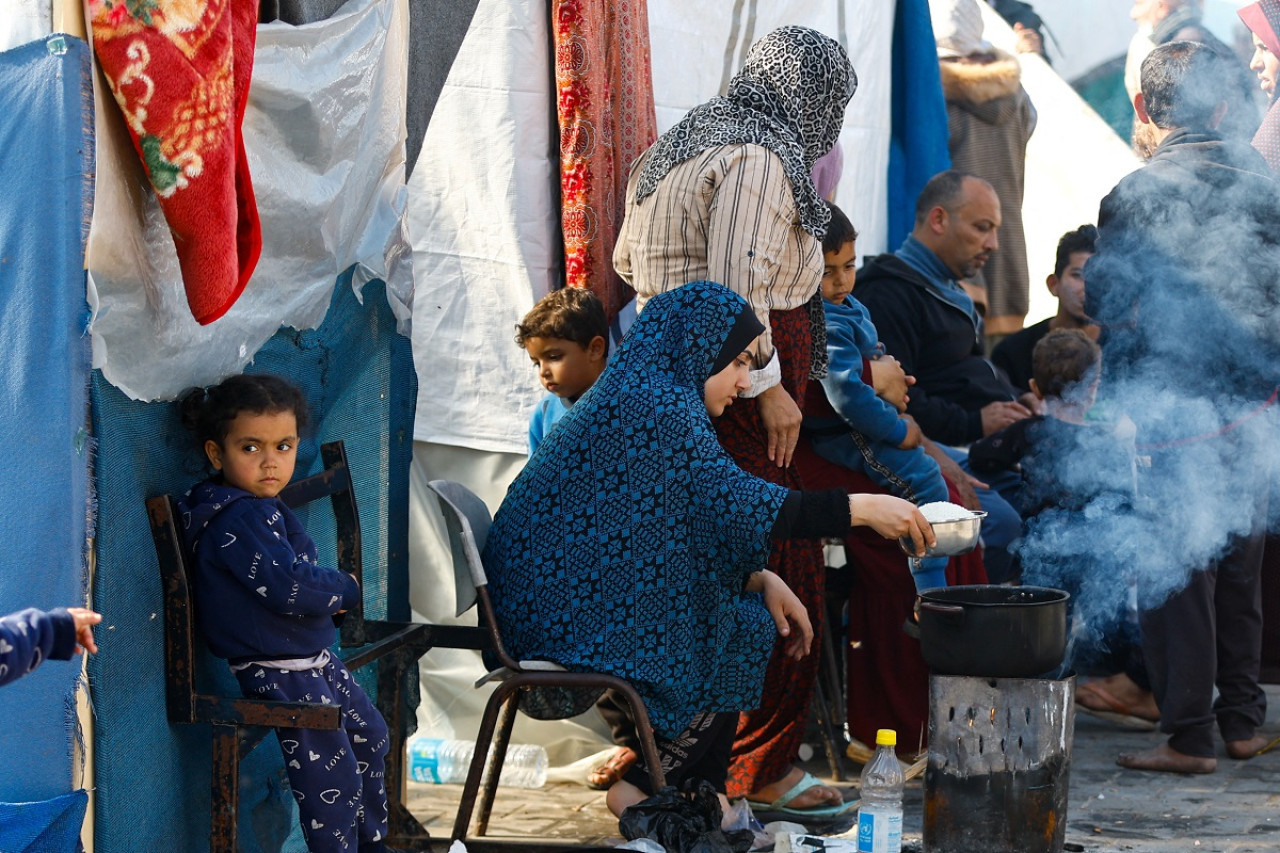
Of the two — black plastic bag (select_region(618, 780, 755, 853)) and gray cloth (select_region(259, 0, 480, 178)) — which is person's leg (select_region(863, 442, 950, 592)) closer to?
black plastic bag (select_region(618, 780, 755, 853))

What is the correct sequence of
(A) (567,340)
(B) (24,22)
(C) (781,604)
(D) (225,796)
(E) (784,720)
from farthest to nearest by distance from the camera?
(E) (784,720), (A) (567,340), (C) (781,604), (D) (225,796), (B) (24,22)

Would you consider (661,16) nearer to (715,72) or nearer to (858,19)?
(715,72)

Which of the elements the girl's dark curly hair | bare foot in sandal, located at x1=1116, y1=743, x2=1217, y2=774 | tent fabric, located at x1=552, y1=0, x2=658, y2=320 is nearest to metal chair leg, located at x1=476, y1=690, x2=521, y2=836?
the girl's dark curly hair

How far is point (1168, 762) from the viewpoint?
5211mm

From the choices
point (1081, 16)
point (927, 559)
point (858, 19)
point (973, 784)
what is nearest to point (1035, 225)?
point (1081, 16)

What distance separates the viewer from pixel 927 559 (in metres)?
4.78

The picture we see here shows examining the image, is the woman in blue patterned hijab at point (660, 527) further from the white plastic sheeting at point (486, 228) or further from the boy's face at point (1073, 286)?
the boy's face at point (1073, 286)

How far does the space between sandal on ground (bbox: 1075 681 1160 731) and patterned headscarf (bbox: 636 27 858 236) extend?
267 centimetres

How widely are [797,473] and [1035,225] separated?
5.82 m

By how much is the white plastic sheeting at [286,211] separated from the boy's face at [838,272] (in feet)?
4.97

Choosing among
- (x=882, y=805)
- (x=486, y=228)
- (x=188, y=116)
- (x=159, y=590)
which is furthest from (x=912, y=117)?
(x=159, y=590)

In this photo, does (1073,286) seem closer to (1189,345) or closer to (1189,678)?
(1189,345)

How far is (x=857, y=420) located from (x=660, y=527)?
1419 millimetres

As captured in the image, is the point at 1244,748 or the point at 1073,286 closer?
the point at 1244,748
